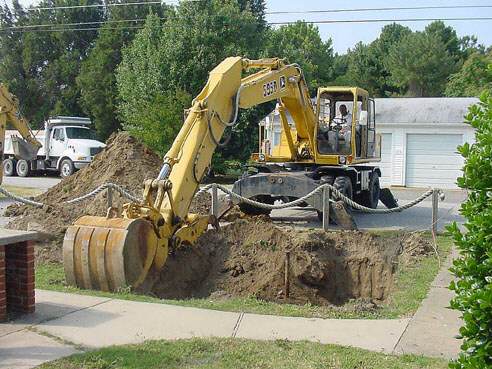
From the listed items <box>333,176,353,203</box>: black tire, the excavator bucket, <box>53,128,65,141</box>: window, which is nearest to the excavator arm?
the excavator bucket

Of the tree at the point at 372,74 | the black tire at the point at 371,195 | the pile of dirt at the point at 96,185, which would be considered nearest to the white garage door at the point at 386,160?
the black tire at the point at 371,195

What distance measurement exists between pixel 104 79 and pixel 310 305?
Result: 133ft

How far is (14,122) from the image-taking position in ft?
67.4

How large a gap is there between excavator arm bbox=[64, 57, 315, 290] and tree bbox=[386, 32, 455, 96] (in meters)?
50.1

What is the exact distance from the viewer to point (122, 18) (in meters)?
50.0

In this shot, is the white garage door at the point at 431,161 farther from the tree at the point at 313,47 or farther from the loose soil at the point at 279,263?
the tree at the point at 313,47

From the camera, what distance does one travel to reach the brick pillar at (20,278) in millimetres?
7234

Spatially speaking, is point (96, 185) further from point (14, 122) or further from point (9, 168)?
point (9, 168)

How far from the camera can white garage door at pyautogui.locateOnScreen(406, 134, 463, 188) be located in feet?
91.1

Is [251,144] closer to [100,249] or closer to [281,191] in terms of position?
[281,191]

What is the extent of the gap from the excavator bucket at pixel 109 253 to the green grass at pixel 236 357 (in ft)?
7.32

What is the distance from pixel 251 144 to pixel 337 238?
19656 mm

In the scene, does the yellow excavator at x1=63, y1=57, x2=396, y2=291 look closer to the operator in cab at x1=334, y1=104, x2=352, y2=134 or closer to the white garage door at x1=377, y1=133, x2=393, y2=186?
the operator in cab at x1=334, y1=104, x2=352, y2=134

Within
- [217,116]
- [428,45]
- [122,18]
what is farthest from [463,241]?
[428,45]
